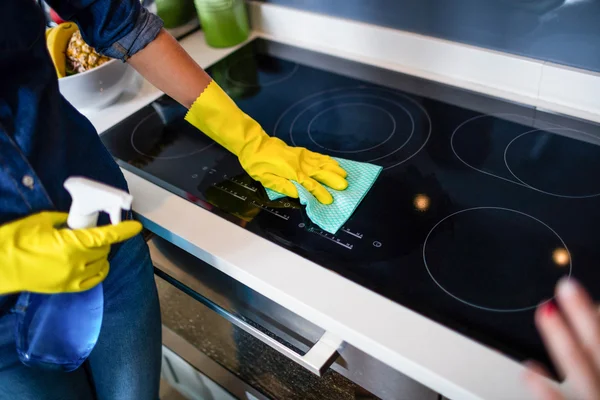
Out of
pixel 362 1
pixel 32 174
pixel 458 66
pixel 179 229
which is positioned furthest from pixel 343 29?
pixel 32 174

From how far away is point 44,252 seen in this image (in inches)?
21.5

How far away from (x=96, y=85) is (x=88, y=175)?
319 millimetres

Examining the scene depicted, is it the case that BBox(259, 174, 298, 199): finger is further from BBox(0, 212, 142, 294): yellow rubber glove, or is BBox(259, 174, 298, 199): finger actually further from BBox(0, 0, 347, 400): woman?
BBox(0, 212, 142, 294): yellow rubber glove

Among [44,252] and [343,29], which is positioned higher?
[343,29]

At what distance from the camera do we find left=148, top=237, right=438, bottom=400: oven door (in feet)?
1.99

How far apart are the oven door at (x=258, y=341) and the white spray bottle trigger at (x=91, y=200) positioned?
8.5 inches

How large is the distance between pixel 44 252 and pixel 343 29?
2.37 ft

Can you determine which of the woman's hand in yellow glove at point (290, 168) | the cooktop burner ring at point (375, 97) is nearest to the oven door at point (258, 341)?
the woman's hand in yellow glove at point (290, 168)

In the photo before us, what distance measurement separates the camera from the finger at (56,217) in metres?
0.57

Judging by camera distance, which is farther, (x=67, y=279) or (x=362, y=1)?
(x=362, y=1)

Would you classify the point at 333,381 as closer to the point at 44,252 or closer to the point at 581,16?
the point at 44,252

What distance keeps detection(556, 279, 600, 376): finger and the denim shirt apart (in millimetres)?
550

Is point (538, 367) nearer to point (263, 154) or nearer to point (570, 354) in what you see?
point (570, 354)

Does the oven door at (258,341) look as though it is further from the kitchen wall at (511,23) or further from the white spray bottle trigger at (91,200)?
the kitchen wall at (511,23)
